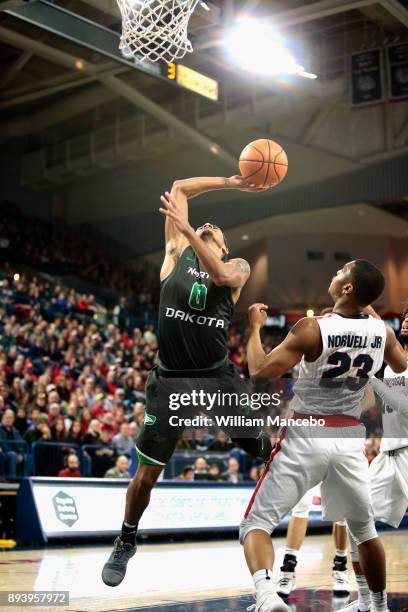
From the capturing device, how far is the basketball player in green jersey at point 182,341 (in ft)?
19.3

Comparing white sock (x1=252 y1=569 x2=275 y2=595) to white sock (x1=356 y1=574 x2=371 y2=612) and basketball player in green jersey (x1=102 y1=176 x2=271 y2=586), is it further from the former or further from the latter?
white sock (x1=356 y1=574 x2=371 y2=612)

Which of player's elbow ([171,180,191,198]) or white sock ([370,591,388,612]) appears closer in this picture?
white sock ([370,591,388,612])

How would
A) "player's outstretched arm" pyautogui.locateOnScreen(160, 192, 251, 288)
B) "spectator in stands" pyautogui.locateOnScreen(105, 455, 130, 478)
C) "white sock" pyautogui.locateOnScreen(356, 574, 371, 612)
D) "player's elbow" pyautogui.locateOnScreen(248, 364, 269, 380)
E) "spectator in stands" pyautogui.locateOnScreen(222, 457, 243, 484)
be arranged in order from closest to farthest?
"player's elbow" pyautogui.locateOnScreen(248, 364, 269, 380) < "player's outstretched arm" pyautogui.locateOnScreen(160, 192, 251, 288) < "white sock" pyautogui.locateOnScreen(356, 574, 371, 612) < "spectator in stands" pyautogui.locateOnScreen(105, 455, 130, 478) < "spectator in stands" pyautogui.locateOnScreen(222, 457, 243, 484)

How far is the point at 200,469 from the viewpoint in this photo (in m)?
14.8

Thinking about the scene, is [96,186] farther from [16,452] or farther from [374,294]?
[374,294]

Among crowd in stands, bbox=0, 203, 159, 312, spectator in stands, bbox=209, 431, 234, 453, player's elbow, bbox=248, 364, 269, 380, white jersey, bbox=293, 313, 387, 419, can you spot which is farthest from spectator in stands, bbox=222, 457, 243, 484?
crowd in stands, bbox=0, 203, 159, 312

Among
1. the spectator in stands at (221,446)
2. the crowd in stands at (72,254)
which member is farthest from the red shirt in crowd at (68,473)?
the crowd in stands at (72,254)

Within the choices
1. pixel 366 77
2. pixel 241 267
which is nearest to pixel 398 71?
pixel 366 77

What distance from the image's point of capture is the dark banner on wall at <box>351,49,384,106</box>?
19547mm

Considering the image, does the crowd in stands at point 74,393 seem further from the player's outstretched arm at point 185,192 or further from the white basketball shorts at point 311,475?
the white basketball shorts at point 311,475

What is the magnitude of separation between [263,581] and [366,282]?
187cm

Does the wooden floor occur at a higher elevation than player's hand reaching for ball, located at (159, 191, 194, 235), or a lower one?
lower

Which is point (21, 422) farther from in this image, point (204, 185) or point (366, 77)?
point (366, 77)

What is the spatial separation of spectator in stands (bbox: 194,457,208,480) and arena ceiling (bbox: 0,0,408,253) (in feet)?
25.1
